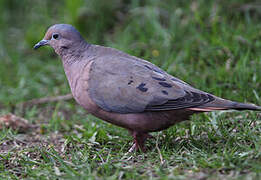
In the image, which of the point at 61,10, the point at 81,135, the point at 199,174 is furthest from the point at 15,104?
the point at 199,174

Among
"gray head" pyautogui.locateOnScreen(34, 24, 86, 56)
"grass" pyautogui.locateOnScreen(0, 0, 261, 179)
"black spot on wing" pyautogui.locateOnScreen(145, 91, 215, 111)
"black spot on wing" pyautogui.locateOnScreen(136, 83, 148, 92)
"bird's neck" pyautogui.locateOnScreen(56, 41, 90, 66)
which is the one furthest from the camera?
Answer: "gray head" pyautogui.locateOnScreen(34, 24, 86, 56)

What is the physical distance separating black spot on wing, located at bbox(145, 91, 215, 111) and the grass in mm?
376

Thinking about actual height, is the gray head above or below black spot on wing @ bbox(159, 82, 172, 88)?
above

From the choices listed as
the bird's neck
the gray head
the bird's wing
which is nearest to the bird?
the bird's wing

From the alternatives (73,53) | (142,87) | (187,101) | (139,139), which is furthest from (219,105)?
(73,53)

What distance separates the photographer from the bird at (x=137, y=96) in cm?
366

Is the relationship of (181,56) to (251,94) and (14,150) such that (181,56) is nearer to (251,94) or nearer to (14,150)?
(251,94)

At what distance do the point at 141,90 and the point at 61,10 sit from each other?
4517 millimetres

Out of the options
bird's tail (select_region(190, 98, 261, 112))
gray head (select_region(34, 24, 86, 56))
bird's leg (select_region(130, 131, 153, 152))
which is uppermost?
gray head (select_region(34, 24, 86, 56))

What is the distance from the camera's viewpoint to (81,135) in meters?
4.61

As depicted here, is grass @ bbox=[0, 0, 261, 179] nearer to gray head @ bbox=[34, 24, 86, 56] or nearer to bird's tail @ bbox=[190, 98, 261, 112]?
bird's tail @ bbox=[190, 98, 261, 112]

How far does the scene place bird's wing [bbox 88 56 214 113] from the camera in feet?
12.0

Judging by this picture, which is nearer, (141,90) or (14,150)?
(141,90)

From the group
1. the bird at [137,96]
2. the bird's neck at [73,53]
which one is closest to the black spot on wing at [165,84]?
the bird at [137,96]
